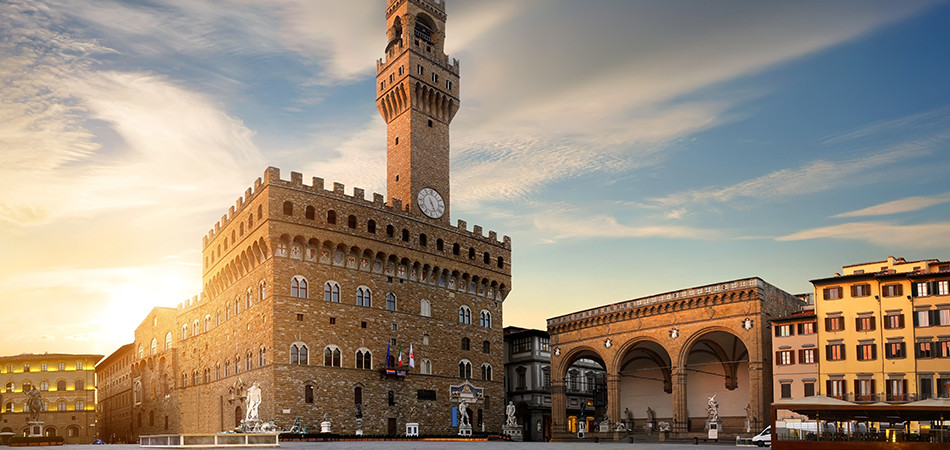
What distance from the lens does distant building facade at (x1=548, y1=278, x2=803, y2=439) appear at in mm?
51906

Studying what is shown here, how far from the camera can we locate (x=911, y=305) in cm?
4594

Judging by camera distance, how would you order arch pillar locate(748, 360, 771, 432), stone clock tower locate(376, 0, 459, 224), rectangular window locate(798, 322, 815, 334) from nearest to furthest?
rectangular window locate(798, 322, 815, 334) → arch pillar locate(748, 360, 771, 432) → stone clock tower locate(376, 0, 459, 224)

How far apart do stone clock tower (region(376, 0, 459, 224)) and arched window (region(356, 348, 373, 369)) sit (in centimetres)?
1195

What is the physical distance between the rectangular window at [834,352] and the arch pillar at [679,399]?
10.0 metres

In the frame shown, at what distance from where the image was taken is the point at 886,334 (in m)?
46.5

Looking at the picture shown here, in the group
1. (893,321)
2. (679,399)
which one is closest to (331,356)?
(679,399)

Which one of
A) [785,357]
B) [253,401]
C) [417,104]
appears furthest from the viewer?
[417,104]

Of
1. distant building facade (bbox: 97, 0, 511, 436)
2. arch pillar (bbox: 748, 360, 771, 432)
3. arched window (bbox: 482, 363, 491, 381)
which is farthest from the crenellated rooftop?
arch pillar (bbox: 748, 360, 771, 432)

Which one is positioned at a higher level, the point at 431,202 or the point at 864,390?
the point at 431,202

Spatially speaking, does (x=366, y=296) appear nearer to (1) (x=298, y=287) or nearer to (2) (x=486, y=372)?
(1) (x=298, y=287)

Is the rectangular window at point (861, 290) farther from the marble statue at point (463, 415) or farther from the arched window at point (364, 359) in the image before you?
the arched window at point (364, 359)

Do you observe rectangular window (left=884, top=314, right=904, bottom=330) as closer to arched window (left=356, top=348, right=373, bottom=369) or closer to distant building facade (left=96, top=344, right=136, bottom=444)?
arched window (left=356, top=348, right=373, bottom=369)

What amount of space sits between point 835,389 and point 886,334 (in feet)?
14.4

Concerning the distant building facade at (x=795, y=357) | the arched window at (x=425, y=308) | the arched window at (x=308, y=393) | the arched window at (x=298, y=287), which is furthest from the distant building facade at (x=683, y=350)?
the arched window at (x=298, y=287)
